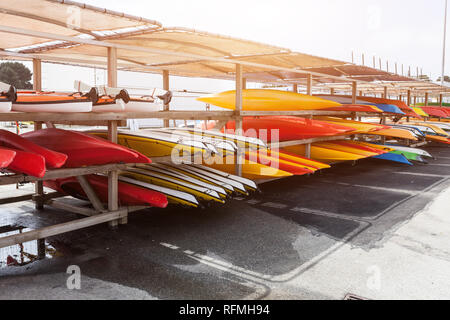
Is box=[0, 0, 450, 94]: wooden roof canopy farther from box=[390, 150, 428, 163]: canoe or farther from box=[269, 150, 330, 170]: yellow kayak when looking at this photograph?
box=[390, 150, 428, 163]: canoe

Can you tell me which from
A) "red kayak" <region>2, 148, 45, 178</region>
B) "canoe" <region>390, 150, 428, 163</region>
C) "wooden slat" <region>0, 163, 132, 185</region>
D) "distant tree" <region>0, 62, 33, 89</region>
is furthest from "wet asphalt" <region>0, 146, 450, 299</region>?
"distant tree" <region>0, 62, 33, 89</region>

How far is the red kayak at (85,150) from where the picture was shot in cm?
351

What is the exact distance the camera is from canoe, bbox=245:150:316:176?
5.46 m

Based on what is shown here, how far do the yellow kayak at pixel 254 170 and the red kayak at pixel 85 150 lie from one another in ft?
5.74

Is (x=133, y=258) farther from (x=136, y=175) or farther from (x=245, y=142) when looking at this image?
(x=245, y=142)

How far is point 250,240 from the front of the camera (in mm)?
3545

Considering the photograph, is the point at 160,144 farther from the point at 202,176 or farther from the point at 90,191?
the point at 90,191

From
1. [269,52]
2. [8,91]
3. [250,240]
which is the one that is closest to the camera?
[8,91]

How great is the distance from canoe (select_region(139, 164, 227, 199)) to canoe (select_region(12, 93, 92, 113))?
1.24 m

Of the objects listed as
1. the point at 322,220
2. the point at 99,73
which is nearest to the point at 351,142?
the point at 322,220

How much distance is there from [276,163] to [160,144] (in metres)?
1.90

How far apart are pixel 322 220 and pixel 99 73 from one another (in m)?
16.4

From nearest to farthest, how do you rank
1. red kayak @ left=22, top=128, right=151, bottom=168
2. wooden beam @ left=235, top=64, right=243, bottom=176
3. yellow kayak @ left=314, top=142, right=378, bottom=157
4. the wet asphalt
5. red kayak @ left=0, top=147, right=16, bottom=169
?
1. the wet asphalt
2. red kayak @ left=0, top=147, right=16, bottom=169
3. red kayak @ left=22, top=128, right=151, bottom=168
4. wooden beam @ left=235, top=64, right=243, bottom=176
5. yellow kayak @ left=314, top=142, right=378, bottom=157

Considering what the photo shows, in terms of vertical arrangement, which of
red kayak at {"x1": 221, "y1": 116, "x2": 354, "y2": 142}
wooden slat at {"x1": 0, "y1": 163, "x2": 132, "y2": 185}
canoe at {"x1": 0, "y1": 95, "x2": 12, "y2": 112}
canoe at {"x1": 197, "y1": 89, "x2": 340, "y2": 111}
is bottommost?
wooden slat at {"x1": 0, "y1": 163, "x2": 132, "y2": 185}
